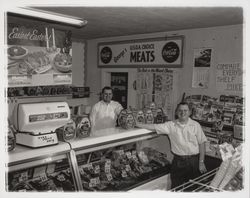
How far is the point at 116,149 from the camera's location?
10.5 ft

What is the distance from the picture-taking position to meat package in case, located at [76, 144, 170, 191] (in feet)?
9.23

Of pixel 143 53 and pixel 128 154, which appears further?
pixel 143 53

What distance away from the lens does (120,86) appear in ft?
20.4

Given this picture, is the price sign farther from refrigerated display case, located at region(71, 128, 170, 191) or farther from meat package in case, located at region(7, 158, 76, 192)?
meat package in case, located at region(7, 158, 76, 192)

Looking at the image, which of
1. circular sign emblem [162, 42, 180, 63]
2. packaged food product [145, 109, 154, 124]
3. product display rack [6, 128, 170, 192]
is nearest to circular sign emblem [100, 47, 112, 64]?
circular sign emblem [162, 42, 180, 63]

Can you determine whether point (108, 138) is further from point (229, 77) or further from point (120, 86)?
point (120, 86)

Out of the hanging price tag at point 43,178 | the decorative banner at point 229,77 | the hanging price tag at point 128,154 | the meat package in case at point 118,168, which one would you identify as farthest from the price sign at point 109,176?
the decorative banner at point 229,77

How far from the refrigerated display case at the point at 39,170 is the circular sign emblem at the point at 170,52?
9.47 ft

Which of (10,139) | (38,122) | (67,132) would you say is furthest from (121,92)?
(10,139)

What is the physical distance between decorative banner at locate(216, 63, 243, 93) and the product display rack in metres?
1.72

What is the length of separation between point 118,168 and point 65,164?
0.60 meters

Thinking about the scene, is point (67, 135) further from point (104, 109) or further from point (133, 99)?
point (133, 99)

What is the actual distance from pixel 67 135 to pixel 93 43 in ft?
14.7

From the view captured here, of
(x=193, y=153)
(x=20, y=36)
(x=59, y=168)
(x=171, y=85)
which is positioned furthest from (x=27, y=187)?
(x=171, y=85)
